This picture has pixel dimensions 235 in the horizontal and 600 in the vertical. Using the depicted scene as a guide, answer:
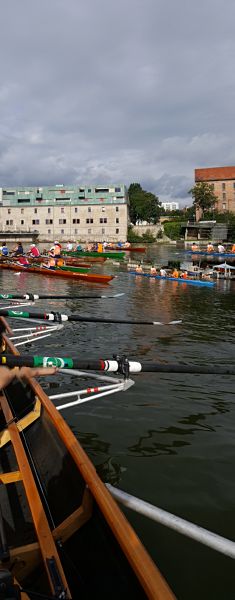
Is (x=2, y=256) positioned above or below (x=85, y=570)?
above

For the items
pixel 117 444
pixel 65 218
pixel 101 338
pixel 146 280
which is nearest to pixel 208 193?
pixel 65 218

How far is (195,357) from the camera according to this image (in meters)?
11.9

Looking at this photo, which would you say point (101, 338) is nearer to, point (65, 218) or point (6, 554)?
point (6, 554)

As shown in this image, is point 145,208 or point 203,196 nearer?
point 203,196

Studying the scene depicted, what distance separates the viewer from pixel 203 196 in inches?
4422

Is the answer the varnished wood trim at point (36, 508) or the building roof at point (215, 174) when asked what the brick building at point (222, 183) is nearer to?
the building roof at point (215, 174)

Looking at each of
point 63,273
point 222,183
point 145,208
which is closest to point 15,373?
point 63,273

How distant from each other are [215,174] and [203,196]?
1260 cm

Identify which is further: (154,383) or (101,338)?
(101,338)

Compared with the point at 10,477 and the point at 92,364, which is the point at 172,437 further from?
the point at 10,477

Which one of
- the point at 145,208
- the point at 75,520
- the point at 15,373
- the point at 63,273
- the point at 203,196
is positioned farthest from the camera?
the point at 145,208

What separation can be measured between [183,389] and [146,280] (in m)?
26.1

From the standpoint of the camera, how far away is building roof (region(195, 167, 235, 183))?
118 m

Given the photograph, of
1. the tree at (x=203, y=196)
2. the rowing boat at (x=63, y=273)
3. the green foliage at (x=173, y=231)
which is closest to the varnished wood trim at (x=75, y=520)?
the rowing boat at (x=63, y=273)
